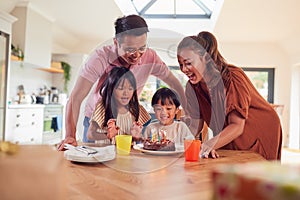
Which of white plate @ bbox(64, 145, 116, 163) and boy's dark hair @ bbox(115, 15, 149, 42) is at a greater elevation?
boy's dark hair @ bbox(115, 15, 149, 42)

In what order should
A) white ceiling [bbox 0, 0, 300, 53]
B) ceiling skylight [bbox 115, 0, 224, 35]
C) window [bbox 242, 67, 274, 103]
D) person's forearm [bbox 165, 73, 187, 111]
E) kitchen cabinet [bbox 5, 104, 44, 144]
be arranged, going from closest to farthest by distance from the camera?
person's forearm [bbox 165, 73, 187, 111] → kitchen cabinet [bbox 5, 104, 44, 144] → white ceiling [bbox 0, 0, 300, 53] → ceiling skylight [bbox 115, 0, 224, 35] → window [bbox 242, 67, 274, 103]

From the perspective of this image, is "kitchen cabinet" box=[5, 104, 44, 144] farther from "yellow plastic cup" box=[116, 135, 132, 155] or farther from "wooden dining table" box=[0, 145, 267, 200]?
"wooden dining table" box=[0, 145, 267, 200]

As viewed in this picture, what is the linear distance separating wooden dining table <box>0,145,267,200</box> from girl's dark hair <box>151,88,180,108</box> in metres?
0.30

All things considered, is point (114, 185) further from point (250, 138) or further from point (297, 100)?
point (297, 100)

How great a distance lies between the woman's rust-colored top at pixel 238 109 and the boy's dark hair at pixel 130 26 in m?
0.37

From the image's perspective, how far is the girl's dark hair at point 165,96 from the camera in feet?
4.94

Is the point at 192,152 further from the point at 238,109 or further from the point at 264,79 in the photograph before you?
the point at 264,79

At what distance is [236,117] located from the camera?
1447mm

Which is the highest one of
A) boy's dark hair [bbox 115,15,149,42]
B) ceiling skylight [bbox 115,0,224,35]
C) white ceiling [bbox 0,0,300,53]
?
ceiling skylight [bbox 115,0,224,35]

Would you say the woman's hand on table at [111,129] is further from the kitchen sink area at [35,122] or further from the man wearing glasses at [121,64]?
the kitchen sink area at [35,122]

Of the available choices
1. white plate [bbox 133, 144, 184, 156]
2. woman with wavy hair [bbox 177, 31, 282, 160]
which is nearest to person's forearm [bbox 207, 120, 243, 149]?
woman with wavy hair [bbox 177, 31, 282, 160]

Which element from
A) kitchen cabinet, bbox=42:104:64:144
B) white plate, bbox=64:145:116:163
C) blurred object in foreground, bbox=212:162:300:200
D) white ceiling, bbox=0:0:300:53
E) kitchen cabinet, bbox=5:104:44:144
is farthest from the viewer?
kitchen cabinet, bbox=42:104:64:144

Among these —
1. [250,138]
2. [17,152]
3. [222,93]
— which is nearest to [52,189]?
[17,152]

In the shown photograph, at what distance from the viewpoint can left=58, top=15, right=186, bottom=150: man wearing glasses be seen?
1.46 meters
